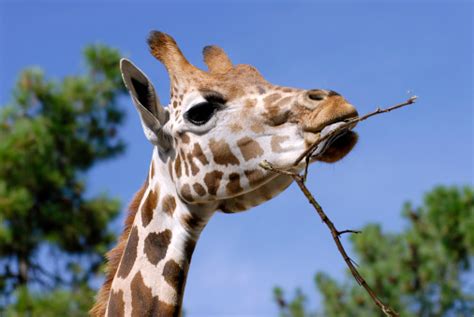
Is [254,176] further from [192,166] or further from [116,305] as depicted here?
[116,305]

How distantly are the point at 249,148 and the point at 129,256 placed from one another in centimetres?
85

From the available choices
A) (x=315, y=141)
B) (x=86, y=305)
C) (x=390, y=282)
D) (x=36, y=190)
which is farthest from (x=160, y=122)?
(x=36, y=190)

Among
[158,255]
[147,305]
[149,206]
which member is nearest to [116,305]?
[147,305]

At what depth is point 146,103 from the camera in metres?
4.66

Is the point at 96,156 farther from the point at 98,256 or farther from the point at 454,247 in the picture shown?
the point at 454,247

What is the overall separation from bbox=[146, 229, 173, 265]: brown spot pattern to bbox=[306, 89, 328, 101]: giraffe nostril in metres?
1.02

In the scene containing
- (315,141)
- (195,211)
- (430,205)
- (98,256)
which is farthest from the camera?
(98,256)

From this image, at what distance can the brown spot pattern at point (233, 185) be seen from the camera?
4.38 metres

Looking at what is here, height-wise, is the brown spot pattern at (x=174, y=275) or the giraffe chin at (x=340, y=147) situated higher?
the giraffe chin at (x=340, y=147)

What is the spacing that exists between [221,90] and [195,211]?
671 millimetres

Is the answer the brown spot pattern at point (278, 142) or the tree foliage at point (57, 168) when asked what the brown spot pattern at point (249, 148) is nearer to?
the brown spot pattern at point (278, 142)

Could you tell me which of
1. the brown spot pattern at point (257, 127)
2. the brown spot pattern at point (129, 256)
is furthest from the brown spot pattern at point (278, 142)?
the brown spot pattern at point (129, 256)

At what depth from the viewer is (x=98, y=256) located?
18062mm

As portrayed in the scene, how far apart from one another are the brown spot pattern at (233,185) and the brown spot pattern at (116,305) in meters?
0.77
